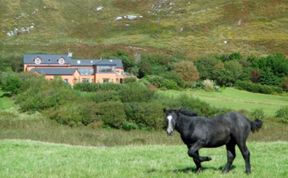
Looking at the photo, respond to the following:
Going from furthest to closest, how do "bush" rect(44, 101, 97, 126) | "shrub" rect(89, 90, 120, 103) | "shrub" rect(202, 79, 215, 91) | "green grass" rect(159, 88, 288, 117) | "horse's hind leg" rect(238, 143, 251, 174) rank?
"shrub" rect(202, 79, 215, 91), "shrub" rect(89, 90, 120, 103), "green grass" rect(159, 88, 288, 117), "bush" rect(44, 101, 97, 126), "horse's hind leg" rect(238, 143, 251, 174)

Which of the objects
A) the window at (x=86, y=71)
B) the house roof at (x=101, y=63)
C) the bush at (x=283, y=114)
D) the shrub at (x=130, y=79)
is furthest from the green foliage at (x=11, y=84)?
the bush at (x=283, y=114)

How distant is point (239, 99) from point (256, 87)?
11.8m

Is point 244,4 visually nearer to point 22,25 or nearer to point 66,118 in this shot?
point 22,25

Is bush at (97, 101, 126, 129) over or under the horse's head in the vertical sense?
under

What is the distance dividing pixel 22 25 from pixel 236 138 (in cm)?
13867

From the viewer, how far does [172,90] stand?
Answer: 74.4 metres

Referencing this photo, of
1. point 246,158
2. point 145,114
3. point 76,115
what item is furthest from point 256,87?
point 246,158

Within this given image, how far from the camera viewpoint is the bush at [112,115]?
177 feet

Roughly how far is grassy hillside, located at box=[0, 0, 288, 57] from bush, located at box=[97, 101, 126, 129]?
4981 centimetres

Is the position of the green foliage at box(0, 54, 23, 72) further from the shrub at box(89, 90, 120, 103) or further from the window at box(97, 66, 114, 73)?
the shrub at box(89, 90, 120, 103)

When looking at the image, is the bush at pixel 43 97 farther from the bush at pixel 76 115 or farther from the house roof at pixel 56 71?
the house roof at pixel 56 71

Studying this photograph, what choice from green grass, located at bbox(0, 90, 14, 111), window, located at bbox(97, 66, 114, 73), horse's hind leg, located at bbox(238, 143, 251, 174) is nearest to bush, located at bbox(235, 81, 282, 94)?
window, located at bbox(97, 66, 114, 73)

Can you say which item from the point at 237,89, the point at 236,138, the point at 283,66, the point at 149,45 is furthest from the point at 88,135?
the point at 149,45

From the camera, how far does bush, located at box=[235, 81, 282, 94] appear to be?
257 feet
